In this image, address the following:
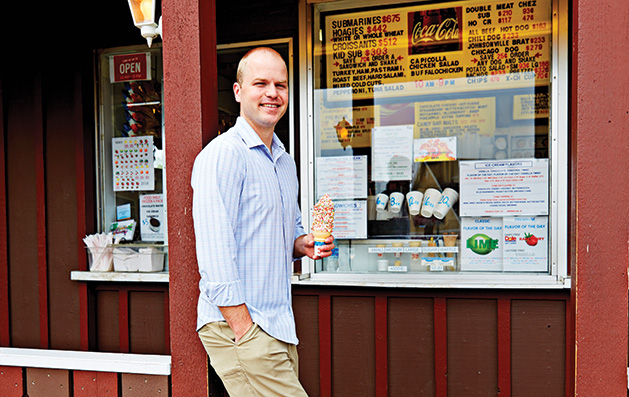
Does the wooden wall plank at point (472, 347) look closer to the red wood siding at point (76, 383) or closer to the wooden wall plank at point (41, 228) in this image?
Result: the red wood siding at point (76, 383)

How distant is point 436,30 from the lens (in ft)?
12.7

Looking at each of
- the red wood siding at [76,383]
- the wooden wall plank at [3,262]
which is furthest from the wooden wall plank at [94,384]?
the wooden wall plank at [3,262]

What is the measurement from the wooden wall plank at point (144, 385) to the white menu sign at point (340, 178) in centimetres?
194

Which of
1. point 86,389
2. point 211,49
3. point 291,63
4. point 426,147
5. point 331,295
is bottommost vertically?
point 86,389

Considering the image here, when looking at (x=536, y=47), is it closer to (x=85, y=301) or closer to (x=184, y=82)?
(x=184, y=82)

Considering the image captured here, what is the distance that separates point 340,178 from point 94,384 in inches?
89.1

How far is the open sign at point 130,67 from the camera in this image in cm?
434

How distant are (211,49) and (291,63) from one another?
1730 millimetres

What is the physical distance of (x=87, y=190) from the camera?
4.20 m

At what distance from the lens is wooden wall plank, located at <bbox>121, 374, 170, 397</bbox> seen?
8.27 feet

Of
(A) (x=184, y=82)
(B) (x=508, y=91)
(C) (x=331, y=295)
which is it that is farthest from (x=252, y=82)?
(B) (x=508, y=91)

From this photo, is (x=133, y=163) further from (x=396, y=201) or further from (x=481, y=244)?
(x=481, y=244)

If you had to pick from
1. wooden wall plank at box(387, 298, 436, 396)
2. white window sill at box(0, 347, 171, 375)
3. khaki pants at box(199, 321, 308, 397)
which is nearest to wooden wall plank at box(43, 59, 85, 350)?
white window sill at box(0, 347, 171, 375)

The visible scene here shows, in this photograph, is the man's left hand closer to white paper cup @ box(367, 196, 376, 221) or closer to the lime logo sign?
white paper cup @ box(367, 196, 376, 221)
